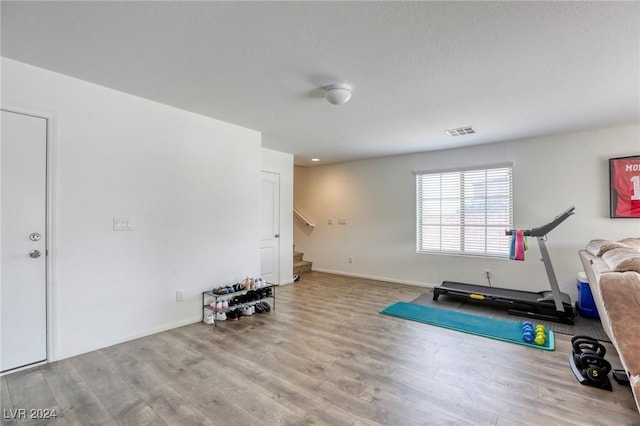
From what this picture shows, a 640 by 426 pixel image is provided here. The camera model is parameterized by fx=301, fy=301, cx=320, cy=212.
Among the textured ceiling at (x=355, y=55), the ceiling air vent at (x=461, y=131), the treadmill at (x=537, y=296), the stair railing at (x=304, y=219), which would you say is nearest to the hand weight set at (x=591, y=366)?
the treadmill at (x=537, y=296)

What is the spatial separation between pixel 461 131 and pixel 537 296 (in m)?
2.47

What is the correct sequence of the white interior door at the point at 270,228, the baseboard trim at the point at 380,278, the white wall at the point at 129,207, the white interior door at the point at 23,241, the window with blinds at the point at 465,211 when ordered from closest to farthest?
1. the white interior door at the point at 23,241
2. the white wall at the point at 129,207
3. the window with blinds at the point at 465,211
4. the white interior door at the point at 270,228
5. the baseboard trim at the point at 380,278

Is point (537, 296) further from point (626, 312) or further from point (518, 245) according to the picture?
point (626, 312)

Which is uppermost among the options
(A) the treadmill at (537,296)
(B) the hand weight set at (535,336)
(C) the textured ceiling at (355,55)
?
(C) the textured ceiling at (355,55)

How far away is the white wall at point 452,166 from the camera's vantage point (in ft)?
13.2

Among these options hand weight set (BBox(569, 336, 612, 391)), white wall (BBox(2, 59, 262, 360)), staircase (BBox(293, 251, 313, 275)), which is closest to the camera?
hand weight set (BBox(569, 336, 612, 391))

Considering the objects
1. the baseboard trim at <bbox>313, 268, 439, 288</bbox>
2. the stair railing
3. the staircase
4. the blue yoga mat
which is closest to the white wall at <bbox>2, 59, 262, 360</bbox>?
the blue yoga mat

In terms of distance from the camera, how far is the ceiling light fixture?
2.69 m

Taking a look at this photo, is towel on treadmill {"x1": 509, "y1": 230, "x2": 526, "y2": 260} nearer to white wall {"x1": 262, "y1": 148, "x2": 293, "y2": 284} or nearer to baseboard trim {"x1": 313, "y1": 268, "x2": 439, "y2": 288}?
baseboard trim {"x1": 313, "y1": 268, "x2": 439, "y2": 288}

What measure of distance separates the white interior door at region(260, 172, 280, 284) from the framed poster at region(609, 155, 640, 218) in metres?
4.77

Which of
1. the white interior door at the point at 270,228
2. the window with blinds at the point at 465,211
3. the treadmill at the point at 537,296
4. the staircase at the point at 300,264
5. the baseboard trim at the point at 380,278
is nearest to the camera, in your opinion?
the treadmill at the point at 537,296

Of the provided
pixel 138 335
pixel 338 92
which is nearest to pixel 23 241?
pixel 138 335

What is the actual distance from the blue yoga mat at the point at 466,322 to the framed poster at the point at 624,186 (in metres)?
1.89

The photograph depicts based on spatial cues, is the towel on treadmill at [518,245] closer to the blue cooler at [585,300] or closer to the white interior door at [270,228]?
the blue cooler at [585,300]
